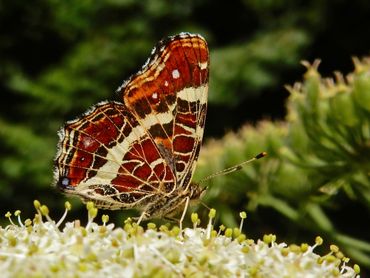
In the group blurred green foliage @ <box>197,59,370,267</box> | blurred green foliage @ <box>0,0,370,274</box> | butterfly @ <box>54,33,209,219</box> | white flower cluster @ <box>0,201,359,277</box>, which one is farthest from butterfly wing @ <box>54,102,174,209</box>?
blurred green foliage @ <box>0,0,370,274</box>

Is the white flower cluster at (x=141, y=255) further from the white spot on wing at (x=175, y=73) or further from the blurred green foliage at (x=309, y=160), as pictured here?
the blurred green foliage at (x=309, y=160)

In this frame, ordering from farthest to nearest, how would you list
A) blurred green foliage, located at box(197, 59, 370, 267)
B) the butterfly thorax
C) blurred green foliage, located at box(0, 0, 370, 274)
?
blurred green foliage, located at box(0, 0, 370, 274) → blurred green foliage, located at box(197, 59, 370, 267) → the butterfly thorax

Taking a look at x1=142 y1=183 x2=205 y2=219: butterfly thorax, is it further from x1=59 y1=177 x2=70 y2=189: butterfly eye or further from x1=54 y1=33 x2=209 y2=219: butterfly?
x1=59 y1=177 x2=70 y2=189: butterfly eye

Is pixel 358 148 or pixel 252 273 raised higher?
pixel 358 148

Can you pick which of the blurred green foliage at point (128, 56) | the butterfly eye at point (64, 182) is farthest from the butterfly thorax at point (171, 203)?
the blurred green foliage at point (128, 56)

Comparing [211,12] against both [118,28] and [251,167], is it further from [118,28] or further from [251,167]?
[251,167]

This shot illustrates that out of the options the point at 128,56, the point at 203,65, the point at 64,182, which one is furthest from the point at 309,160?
the point at 128,56

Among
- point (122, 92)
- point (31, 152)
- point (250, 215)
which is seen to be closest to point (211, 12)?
point (31, 152)
